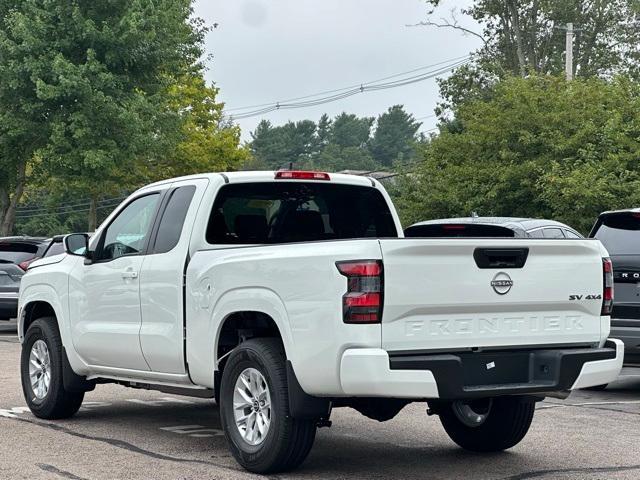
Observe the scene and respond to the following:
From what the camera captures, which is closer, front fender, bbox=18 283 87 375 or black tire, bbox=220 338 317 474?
black tire, bbox=220 338 317 474

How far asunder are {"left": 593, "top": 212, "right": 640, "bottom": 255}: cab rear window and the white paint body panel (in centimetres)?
404

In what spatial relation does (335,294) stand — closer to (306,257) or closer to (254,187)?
→ (306,257)

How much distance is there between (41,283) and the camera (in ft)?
32.3

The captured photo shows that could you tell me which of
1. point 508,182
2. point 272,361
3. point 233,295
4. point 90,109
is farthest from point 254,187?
point 90,109

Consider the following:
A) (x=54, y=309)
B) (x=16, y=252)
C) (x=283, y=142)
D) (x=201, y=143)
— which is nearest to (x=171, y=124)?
(x=16, y=252)

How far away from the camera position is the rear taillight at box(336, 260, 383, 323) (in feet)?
21.1

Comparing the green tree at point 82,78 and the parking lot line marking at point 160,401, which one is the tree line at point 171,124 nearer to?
the green tree at point 82,78

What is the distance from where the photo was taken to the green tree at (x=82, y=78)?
95.3 ft

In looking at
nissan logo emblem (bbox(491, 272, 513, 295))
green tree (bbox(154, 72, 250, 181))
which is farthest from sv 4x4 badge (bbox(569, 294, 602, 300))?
green tree (bbox(154, 72, 250, 181))

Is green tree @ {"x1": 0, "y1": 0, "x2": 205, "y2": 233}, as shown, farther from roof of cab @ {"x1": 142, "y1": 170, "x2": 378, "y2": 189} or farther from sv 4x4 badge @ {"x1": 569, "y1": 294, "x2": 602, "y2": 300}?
sv 4x4 badge @ {"x1": 569, "y1": 294, "x2": 602, "y2": 300}

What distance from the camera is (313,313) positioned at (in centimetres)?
664

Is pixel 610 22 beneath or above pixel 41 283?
above

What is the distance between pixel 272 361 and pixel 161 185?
237cm

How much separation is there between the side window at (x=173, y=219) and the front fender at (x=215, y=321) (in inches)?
27.1
